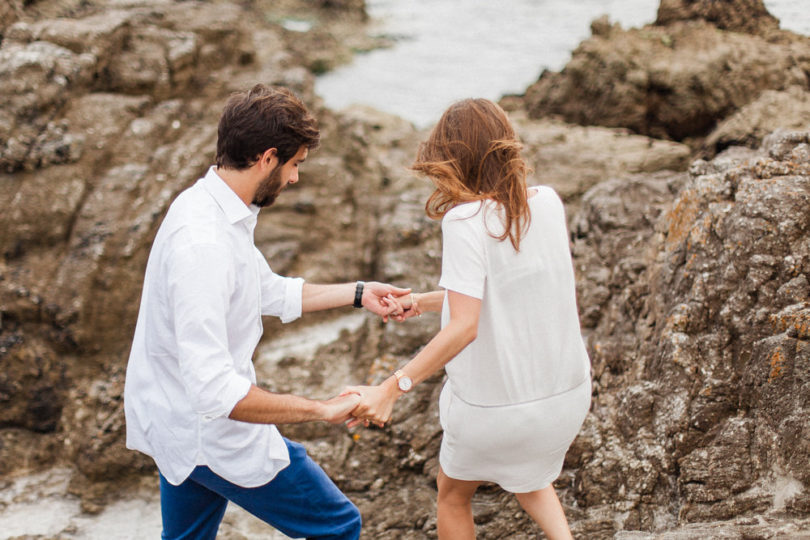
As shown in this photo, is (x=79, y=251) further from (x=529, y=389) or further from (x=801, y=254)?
(x=801, y=254)

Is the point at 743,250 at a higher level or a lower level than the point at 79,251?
higher

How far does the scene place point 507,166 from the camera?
2.52 metres

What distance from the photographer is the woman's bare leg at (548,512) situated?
9.45ft

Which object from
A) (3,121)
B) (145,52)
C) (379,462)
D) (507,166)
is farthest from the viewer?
(145,52)

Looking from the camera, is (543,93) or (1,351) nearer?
(1,351)

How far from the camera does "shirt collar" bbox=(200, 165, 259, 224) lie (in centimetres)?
254

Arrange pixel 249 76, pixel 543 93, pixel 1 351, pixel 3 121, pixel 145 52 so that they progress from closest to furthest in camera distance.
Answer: pixel 1 351, pixel 3 121, pixel 145 52, pixel 249 76, pixel 543 93

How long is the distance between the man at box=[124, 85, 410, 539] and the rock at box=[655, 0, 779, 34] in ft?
20.4

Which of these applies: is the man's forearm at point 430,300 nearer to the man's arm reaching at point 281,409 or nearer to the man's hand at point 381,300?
the man's hand at point 381,300

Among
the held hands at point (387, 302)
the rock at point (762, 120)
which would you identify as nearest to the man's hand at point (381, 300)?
the held hands at point (387, 302)

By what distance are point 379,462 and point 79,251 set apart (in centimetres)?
263

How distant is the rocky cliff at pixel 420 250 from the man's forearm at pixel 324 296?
128cm

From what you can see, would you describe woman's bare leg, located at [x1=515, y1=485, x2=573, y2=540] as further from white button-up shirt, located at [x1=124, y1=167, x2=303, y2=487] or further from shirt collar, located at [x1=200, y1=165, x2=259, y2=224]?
shirt collar, located at [x1=200, y1=165, x2=259, y2=224]

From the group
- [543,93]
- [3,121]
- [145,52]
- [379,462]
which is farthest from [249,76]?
[379,462]
